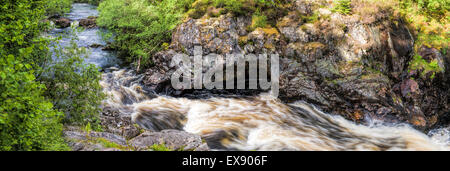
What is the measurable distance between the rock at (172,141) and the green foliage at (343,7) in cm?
1020

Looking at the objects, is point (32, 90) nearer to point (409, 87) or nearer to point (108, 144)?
point (108, 144)

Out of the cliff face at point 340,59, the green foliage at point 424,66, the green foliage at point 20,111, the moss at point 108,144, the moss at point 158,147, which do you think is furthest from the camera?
the green foliage at point 424,66

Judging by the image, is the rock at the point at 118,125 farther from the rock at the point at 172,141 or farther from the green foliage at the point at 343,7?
the green foliage at the point at 343,7

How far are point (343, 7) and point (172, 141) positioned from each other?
11.0 metres

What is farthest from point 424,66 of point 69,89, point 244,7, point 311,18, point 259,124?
point 69,89

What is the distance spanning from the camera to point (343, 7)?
43.9 ft

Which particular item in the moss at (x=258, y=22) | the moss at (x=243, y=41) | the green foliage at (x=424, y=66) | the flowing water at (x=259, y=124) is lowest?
the flowing water at (x=259, y=124)

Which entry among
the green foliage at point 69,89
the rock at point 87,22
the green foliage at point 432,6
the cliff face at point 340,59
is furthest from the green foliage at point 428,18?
the rock at point 87,22

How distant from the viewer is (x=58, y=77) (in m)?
7.32

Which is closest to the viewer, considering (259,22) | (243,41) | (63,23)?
(243,41)

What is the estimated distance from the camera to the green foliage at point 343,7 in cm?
1327

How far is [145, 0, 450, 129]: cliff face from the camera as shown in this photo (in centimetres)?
1166
